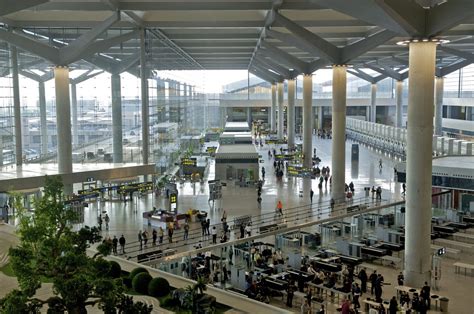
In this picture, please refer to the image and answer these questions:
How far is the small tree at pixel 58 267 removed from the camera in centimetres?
954

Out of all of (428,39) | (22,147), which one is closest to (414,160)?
(428,39)

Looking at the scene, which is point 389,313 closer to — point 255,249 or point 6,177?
point 255,249

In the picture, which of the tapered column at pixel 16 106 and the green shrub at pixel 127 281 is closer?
the green shrub at pixel 127 281

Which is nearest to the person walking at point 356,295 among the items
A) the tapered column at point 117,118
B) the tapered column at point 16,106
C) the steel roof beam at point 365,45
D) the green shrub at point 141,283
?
the green shrub at point 141,283

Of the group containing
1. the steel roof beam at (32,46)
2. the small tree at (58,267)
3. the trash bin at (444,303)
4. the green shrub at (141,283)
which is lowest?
the trash bin at (444,303)

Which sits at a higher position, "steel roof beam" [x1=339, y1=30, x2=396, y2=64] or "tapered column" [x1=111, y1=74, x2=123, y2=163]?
"steel roof beam" [x1=339, y1=30, x2=396, y2=64]

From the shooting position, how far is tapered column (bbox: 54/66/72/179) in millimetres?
27234

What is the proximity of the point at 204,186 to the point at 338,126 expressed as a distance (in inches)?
391

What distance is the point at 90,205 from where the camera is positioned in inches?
1171

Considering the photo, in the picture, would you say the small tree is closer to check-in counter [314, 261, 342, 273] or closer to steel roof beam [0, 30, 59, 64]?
check-in counter [314, 261, 342, 273]

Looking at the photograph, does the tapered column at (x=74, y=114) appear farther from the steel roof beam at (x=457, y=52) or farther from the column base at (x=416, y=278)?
the steel roof beam at (x=457, y=52)

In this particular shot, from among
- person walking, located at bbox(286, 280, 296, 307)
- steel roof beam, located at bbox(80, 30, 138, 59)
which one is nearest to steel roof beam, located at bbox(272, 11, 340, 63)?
steel roof beam, located at bbox(80, 30, 138, 59)

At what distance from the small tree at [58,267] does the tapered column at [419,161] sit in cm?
1106

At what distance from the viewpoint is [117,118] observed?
3266 cm
